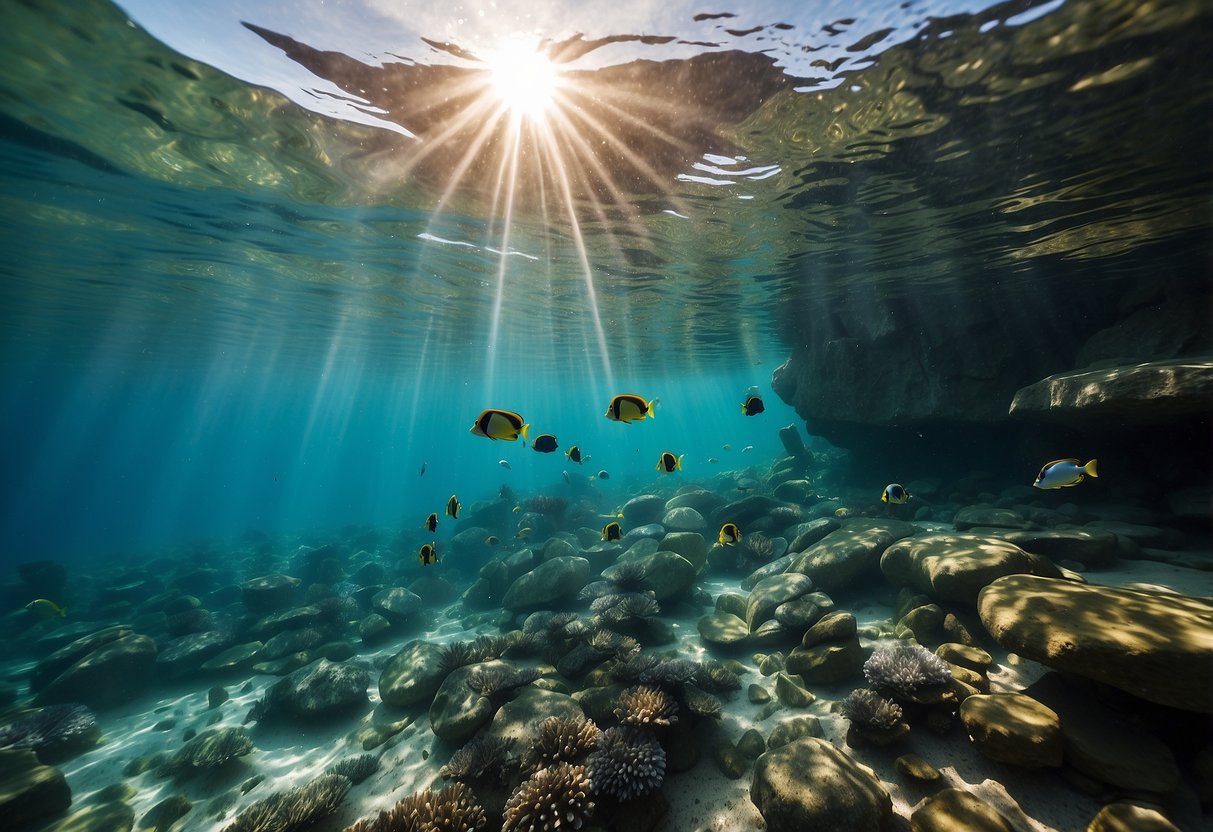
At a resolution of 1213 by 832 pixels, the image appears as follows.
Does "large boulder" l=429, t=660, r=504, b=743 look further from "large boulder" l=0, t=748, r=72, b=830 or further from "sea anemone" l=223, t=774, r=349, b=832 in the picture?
"large boulder" l=0, t=748, r=72, b=830

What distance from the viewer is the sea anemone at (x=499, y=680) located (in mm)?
6277

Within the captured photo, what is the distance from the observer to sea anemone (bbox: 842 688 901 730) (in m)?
4.56

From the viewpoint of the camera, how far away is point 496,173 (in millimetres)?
9742

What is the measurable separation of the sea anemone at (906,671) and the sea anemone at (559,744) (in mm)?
3309

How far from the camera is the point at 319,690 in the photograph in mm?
8258

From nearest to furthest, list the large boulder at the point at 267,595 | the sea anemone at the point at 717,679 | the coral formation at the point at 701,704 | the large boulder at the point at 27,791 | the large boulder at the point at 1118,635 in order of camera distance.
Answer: the large boulder at the point at 1118,635, the coral formation at the point at 701,704, the large boulder at the point at 27,791, the sea anemone at the point at 717,679, the large boulder at the point at 267,595

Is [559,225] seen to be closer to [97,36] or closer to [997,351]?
[97,36]

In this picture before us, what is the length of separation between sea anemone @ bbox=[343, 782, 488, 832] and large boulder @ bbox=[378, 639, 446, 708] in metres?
3.27

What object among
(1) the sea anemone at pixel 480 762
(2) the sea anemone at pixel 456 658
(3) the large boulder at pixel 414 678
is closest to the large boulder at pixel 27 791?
(3) the large boulder at pixel 414 678

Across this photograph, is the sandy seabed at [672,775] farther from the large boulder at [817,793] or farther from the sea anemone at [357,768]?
the large boulder at [817,793]

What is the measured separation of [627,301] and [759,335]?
453 inches

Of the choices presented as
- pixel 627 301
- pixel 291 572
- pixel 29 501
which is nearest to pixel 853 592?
pixel 627 301

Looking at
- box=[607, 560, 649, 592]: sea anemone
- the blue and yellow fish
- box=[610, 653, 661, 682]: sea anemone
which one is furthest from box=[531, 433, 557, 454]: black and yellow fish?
the blue and yellow fish

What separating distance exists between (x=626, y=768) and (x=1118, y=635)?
4.73m
